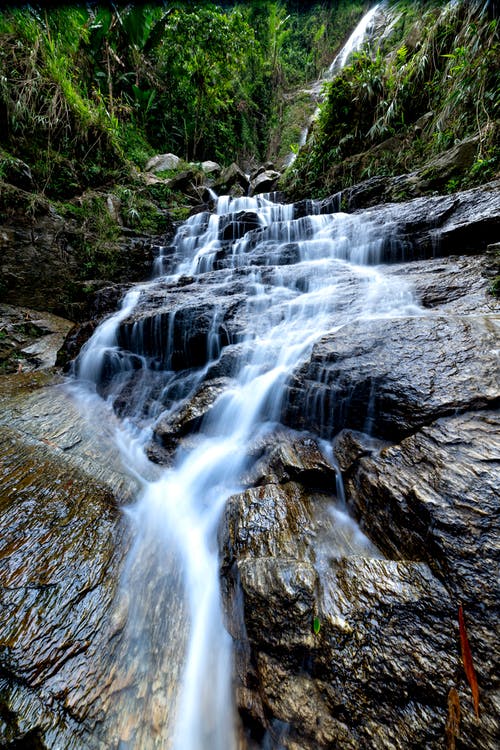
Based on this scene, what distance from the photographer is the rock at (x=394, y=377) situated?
201cm

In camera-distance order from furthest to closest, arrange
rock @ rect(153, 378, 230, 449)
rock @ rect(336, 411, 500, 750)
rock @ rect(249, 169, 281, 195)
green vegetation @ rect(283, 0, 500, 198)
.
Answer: rock @ rect(249, 169, 281, 195), green vegetation @ rect(283, 0, 500, 198), rock @ rect(153, 378, 230, 449), rock @ rect(336, 411, 500, 750)

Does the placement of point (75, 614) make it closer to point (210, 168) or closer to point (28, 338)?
point (28, 338)

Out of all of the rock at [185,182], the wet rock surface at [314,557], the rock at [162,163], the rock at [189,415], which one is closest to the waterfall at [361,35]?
the rock at [162,163]

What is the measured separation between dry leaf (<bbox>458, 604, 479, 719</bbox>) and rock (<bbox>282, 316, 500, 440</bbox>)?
107 cm

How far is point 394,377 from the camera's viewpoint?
2.27 m

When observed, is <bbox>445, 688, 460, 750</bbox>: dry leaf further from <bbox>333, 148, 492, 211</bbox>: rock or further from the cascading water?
<bbox>333, 148, 492, 211</bbox>: rock

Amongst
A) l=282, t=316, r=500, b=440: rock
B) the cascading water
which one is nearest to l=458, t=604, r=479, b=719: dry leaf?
l=282, t=316, r=500, b=440: rock

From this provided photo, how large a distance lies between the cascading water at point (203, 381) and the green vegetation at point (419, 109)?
186cm

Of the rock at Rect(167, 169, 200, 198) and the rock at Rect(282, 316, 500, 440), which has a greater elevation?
the rock at Rect(167, 169, 200, 198)

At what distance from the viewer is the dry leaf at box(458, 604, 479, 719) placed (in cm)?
109

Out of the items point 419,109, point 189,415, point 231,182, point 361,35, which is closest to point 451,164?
point 419,109

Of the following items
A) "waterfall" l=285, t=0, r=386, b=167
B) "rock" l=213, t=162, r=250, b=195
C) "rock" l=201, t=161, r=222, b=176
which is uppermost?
"waterfall" l=285, t=0, r=386, b=167

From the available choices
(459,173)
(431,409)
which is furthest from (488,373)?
(459,173)

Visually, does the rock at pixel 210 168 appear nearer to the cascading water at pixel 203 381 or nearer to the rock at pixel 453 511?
the cascading water at pixel 203 381
